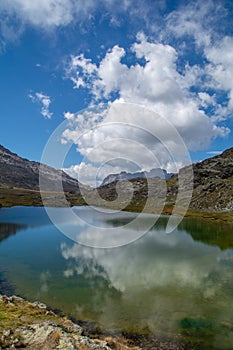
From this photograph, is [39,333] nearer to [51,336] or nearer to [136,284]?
[51,336]

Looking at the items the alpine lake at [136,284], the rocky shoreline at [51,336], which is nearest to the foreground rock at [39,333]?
the rocky shoreline at [51,336]

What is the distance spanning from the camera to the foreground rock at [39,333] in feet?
52.6

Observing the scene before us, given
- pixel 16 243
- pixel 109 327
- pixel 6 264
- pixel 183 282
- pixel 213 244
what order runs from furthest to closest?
pixel 213 244 < pixel 16 243 < pixel 6 264 < pixel 183 282 < pixel 109 327

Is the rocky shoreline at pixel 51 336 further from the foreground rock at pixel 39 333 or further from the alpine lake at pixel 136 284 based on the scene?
the alpine lake at pixel 136 284

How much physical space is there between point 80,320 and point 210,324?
36.1ft

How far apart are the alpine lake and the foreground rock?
10.5ft

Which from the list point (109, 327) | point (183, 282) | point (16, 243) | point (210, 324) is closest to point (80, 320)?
point (109, 327)

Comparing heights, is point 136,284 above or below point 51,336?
below

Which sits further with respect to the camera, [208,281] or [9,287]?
[208,281]

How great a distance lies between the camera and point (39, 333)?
17.4 metres

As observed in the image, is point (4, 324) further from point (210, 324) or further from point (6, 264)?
point (6, 264)

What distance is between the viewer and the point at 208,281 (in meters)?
34.7

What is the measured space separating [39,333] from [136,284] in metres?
17.1

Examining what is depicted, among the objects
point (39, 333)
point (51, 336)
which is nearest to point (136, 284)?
point (39, 333)
